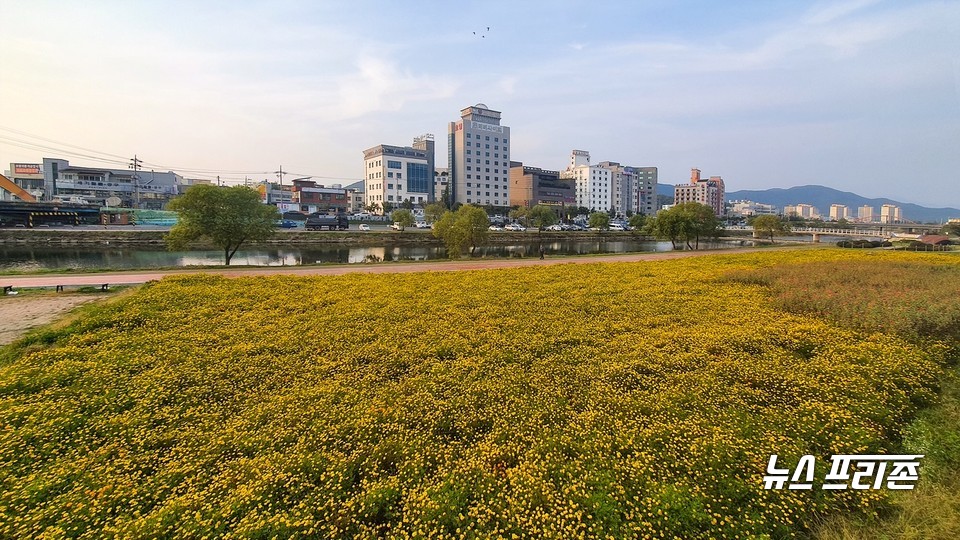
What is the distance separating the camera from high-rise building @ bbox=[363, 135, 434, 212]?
92.1 m

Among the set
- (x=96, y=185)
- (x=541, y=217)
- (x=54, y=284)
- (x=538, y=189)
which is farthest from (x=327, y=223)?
(x=538, y=189)

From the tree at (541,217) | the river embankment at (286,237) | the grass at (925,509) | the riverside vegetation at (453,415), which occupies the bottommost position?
the grass at (925,509)

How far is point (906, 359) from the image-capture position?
20.8 feet

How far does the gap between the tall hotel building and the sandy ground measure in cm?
8768

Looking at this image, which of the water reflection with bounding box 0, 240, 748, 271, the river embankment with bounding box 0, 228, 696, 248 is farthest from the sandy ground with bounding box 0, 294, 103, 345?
the river embankment with bounding box 0, 228, 696, 248

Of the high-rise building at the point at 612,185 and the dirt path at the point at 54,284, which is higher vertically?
the high-rise building at the point at 612,185

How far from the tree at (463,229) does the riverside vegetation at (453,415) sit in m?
19.1

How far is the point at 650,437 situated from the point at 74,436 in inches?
251

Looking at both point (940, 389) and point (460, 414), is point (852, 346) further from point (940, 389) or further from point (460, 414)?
point (460, 414)

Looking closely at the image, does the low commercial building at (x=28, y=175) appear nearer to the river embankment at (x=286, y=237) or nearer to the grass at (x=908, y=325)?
the river embankment at (x=286, y=237)

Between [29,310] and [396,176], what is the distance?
8696 centimetres

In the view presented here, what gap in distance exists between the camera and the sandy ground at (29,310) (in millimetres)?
8039

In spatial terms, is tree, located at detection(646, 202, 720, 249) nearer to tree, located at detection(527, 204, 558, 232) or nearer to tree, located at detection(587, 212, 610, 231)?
tree, located at detection(587, 212, 610, 231)

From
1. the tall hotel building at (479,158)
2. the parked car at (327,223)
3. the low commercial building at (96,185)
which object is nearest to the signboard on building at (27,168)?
the low commercial building at (96,185)
